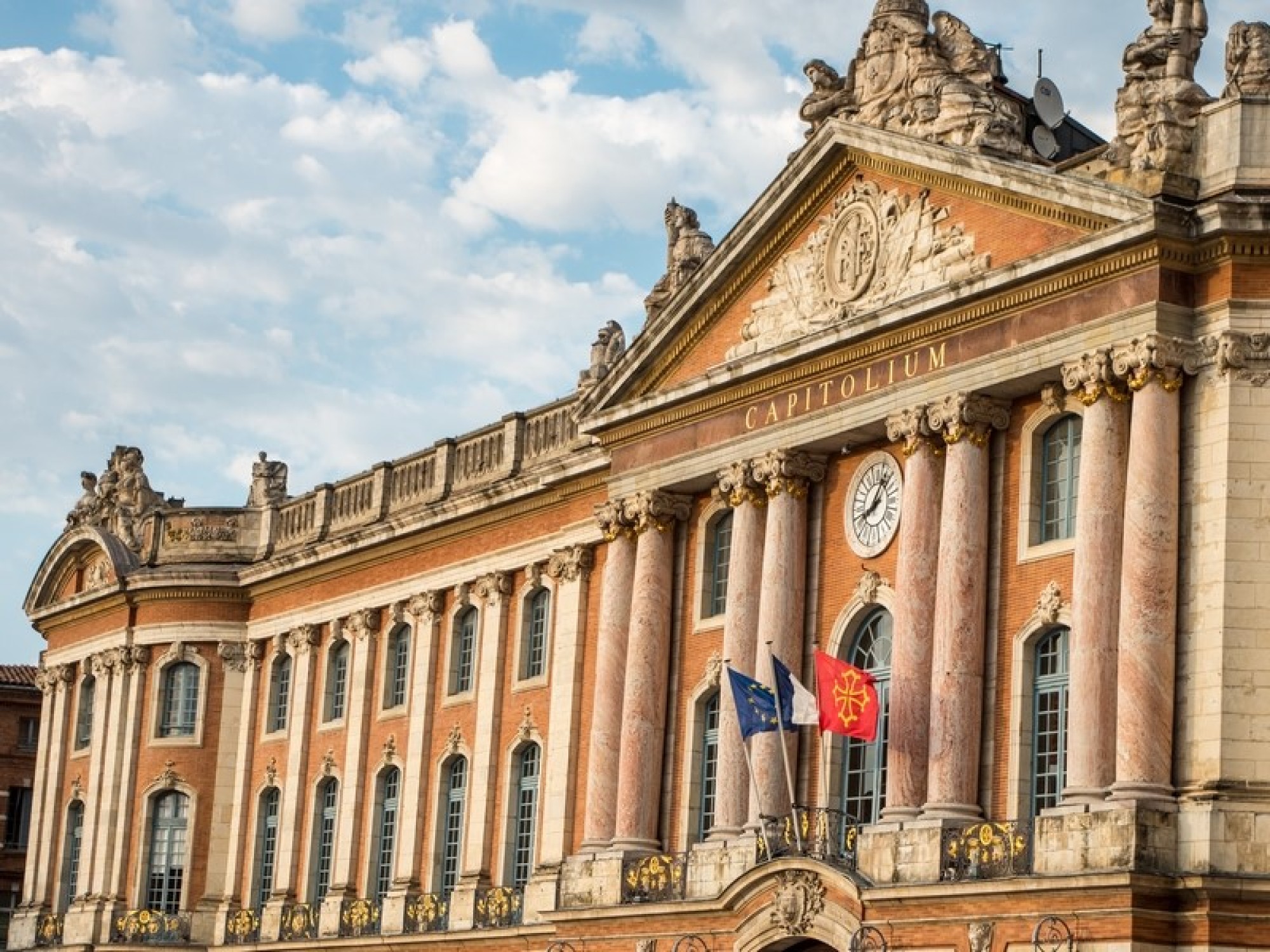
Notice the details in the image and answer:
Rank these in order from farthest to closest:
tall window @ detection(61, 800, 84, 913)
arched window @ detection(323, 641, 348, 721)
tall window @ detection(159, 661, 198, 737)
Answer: tall window @ detection(61, 800, 84, 913)
tall window @ detection(159, 661, 198, 737)
arched window @ detection(323, 641, 348, 721)

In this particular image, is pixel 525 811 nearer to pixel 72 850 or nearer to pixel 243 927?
pixel 243 927

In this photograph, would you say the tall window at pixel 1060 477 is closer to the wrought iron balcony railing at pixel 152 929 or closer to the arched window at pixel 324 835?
the arched window at pixel 324 835

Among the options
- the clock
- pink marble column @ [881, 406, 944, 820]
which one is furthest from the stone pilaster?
pink marble column @ [881, 406, 944, 820]

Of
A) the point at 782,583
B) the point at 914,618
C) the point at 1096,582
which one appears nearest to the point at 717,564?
the point at 782,583

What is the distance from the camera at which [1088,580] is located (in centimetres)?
2966

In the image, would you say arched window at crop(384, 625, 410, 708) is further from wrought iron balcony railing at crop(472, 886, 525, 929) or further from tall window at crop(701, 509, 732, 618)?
tall window at crop(701, 509, 732, 618)

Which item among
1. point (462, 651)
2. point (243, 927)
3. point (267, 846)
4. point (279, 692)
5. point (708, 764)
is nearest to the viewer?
point (708, 764)

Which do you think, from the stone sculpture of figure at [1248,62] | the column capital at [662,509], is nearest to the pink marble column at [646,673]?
the column capital at [662,509]

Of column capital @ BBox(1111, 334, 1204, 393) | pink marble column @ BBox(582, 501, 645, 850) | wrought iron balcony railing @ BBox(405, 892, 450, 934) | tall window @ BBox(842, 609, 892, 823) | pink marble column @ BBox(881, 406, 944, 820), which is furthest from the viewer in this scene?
wrought iron balcony railing @ BBox(405, 892, 450, 934)

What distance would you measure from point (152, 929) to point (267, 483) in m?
9.94

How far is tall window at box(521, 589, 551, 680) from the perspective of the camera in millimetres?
43781

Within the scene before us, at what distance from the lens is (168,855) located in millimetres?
52750

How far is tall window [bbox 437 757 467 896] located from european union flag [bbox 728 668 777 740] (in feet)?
41.1

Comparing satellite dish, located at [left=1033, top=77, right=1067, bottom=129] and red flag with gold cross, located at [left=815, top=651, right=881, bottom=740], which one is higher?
satellite dish, located at [left=1033, top=77, right=1067, bottom=129]
